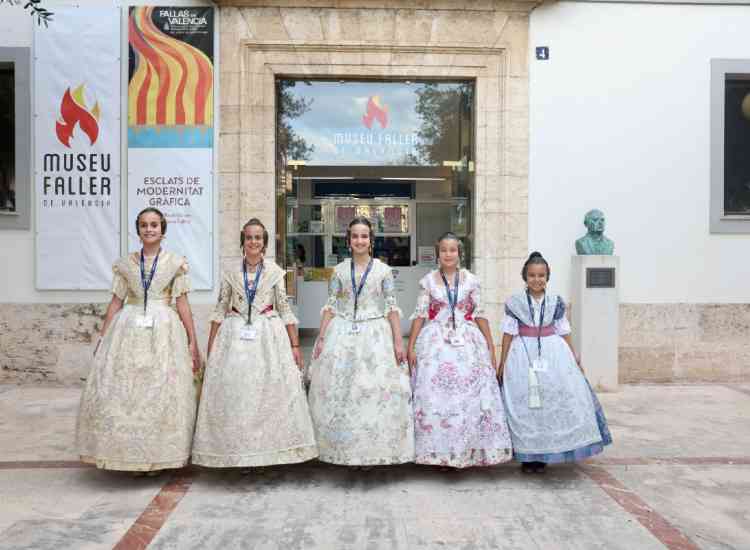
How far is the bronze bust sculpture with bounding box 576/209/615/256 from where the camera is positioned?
784 cm

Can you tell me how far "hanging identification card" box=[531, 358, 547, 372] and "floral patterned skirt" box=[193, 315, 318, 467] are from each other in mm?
1532

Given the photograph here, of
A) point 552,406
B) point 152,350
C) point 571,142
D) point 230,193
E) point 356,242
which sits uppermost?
point 571,142

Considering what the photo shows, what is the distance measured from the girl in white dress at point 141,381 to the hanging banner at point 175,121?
10.4ft

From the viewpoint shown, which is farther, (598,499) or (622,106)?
(622,106)

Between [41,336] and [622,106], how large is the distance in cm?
704

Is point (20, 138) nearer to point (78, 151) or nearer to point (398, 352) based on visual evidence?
point (78, 151)

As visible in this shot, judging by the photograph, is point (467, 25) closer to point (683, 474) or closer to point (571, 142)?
point (571, 142)

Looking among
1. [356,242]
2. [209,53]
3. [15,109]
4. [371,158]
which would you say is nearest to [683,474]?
[356,242]

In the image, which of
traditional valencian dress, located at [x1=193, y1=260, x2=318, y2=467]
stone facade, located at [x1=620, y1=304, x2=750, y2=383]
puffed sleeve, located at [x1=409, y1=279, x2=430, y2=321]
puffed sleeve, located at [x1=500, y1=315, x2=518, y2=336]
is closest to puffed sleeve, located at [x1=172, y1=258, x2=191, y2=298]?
traditional valencian dress, located at [x1=193, y1=260, x2=318, y2=467]

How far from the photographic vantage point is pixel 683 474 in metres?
4.95

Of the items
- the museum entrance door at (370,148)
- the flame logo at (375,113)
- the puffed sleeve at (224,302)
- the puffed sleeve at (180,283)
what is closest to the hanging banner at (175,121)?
the museum entrance door at (370,148)

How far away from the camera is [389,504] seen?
4.29m

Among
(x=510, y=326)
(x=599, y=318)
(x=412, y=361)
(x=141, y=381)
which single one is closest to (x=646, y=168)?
(x=599, y=318)

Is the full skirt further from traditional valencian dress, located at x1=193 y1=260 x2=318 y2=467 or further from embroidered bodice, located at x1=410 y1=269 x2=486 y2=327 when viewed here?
traditional valencian dress, located at x1=193 y1=260 x2=318 y2=467
